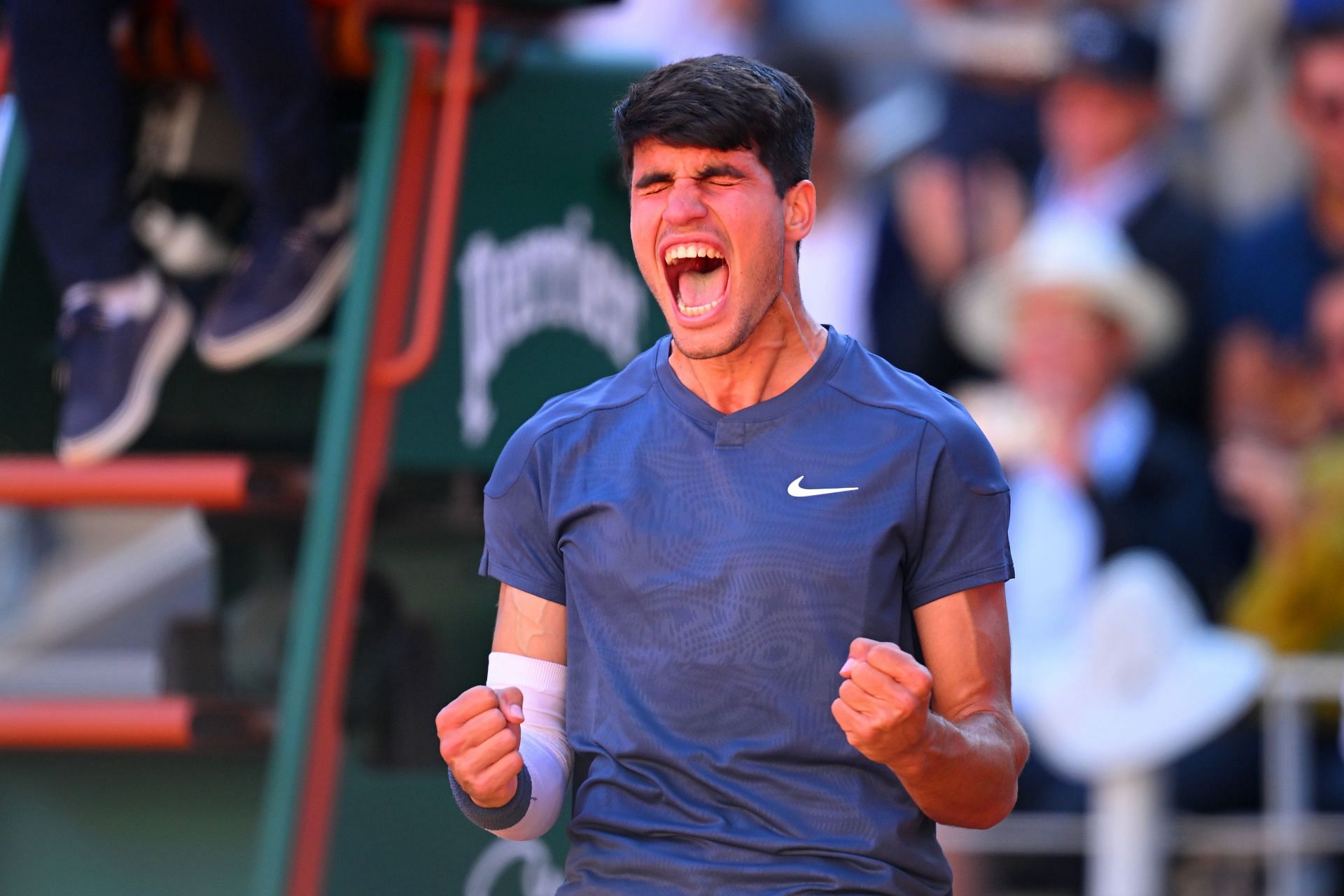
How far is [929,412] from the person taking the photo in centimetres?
210

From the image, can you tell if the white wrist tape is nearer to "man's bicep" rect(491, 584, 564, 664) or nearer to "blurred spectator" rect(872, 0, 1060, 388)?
"man's bicep" rect(491, 584, 564, 664)

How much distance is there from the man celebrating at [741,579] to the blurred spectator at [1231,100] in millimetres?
3838

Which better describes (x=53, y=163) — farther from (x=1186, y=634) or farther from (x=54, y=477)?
(x=1186, y=634)

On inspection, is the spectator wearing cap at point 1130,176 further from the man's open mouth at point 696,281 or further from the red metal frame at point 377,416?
the man's open mouth at point 696,281

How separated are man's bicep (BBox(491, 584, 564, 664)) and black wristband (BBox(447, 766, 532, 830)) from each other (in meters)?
0.19

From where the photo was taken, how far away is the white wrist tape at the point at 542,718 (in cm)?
214

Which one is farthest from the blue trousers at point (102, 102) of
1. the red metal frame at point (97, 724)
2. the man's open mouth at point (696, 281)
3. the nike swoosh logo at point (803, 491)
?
the nike swoosh logo at point (803, 491)

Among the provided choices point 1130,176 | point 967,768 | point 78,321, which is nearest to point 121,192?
point 78,321

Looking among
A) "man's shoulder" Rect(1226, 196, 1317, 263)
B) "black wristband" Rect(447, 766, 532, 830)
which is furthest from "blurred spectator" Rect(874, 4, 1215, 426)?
"black wristband" Rect(447, 766, 532, 830)

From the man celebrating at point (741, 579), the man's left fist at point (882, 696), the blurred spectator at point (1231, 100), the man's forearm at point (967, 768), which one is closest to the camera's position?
the man's left fist at point (882, 696)

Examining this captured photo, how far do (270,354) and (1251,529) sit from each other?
2.87 metres

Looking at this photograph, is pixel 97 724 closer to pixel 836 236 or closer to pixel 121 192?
pixel 121 192

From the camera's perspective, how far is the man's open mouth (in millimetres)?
2109

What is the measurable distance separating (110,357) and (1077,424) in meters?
2.88
